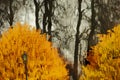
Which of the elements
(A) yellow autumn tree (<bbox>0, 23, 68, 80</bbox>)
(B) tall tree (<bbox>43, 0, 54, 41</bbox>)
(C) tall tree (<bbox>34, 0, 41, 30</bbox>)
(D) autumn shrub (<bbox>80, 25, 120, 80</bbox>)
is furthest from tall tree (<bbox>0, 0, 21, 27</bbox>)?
(D) autumn shrub (<bbox>80, 25, 120, 80</bbox>)

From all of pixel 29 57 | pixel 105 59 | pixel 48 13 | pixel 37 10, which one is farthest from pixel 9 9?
pixel 29 57

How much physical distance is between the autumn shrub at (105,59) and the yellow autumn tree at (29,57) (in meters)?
3.23

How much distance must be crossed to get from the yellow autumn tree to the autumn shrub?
3225 millimetres

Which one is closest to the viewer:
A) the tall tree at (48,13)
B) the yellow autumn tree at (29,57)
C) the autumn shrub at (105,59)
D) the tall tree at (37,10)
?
the yellow autumn tree at (29,57)

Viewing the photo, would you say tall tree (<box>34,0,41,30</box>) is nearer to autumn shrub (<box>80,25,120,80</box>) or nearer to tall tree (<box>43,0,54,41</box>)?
tall tree (<box>43,0,54,41</box>)

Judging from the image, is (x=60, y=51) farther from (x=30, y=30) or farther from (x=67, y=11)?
(x=30, y=30)

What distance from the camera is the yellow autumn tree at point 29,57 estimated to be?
47.5 m

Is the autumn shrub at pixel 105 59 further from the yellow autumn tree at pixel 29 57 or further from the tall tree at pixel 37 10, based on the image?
the tall tree at pixel 37 10

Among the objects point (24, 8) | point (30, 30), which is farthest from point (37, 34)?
point (24, 8)

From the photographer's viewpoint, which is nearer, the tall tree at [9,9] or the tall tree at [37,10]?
the tall tree at [37,10]

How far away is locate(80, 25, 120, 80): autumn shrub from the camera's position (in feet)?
167

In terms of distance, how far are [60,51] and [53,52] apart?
1607 centimetres

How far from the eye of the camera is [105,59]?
51406 mm

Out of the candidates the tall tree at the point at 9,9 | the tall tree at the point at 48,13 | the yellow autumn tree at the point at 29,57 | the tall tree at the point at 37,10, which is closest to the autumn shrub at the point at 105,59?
the yellow autumn tree at the point at 29,57
